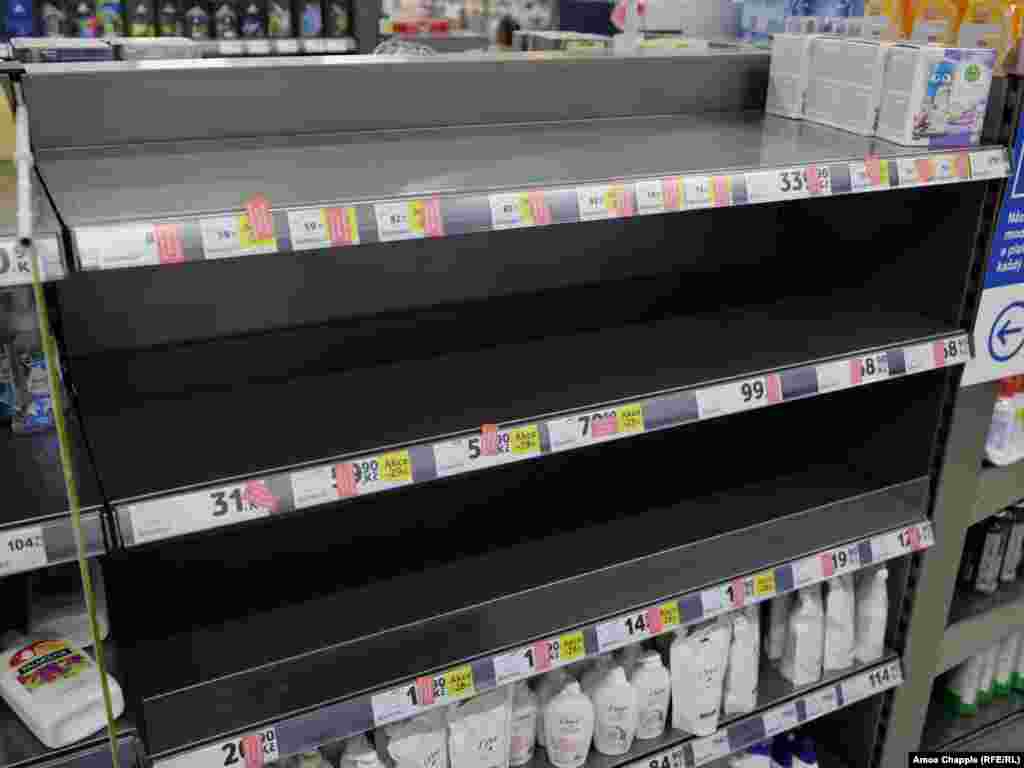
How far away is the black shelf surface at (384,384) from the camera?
55.2 inches

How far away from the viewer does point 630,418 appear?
5.07ft

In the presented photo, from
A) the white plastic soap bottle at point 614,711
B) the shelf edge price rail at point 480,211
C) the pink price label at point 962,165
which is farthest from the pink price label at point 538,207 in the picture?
the white plastic soap bottle at point 614,711

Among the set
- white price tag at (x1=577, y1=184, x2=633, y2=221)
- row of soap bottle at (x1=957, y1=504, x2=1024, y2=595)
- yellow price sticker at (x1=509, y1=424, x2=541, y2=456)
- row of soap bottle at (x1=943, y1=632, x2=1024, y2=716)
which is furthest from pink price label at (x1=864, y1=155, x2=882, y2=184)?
row of soap bottle at (x1=943, y1=632, x2=1024, y2=716)

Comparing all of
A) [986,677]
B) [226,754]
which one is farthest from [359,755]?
[986,677]

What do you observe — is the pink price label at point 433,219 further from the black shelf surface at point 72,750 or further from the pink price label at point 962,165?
the pink price label at point 962,165

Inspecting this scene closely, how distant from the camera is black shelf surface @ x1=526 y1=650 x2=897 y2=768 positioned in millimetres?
1857

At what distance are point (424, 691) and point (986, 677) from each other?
1.76 m

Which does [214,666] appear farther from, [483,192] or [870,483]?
[870,483]

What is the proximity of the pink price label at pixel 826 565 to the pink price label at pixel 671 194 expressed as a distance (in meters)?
0.86

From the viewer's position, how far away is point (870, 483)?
7.01ft

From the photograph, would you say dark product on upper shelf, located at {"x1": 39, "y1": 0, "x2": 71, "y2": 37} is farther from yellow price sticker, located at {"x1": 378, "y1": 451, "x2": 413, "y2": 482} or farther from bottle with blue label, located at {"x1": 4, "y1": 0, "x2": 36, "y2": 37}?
yellow price sticker, located at {"x1": 378, "y1": 451, "x2": 413, "y2": 482}

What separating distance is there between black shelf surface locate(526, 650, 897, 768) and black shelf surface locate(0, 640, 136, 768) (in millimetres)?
798

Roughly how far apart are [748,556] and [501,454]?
68 cm

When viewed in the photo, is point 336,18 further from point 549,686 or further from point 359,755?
point 359,755
